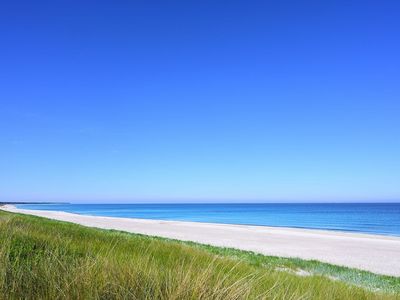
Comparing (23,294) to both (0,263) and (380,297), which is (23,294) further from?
(380,297)

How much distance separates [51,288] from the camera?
135 inches

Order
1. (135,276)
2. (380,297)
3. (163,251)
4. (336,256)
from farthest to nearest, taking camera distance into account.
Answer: (336,256), (163,251), (380,297), (135,276)

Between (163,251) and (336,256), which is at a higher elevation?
(163,251)

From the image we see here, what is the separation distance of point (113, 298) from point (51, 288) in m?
0.50

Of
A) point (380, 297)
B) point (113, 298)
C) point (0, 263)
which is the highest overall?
point (0, 263)

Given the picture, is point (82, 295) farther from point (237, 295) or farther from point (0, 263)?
point (237, 295)

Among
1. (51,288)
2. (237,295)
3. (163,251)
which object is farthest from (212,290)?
(163,251)

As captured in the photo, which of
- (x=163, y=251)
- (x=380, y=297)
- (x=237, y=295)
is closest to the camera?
(x=237, y=295)

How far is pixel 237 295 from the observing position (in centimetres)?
356

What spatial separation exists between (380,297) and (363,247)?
20.6m

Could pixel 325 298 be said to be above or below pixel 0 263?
below

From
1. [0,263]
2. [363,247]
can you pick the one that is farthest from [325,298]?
[363,247]

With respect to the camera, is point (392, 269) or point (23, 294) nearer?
point (23, 294)

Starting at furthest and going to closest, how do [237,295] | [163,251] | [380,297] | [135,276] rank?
[163,251] < [380,297] < [135,276] < [237,295]
